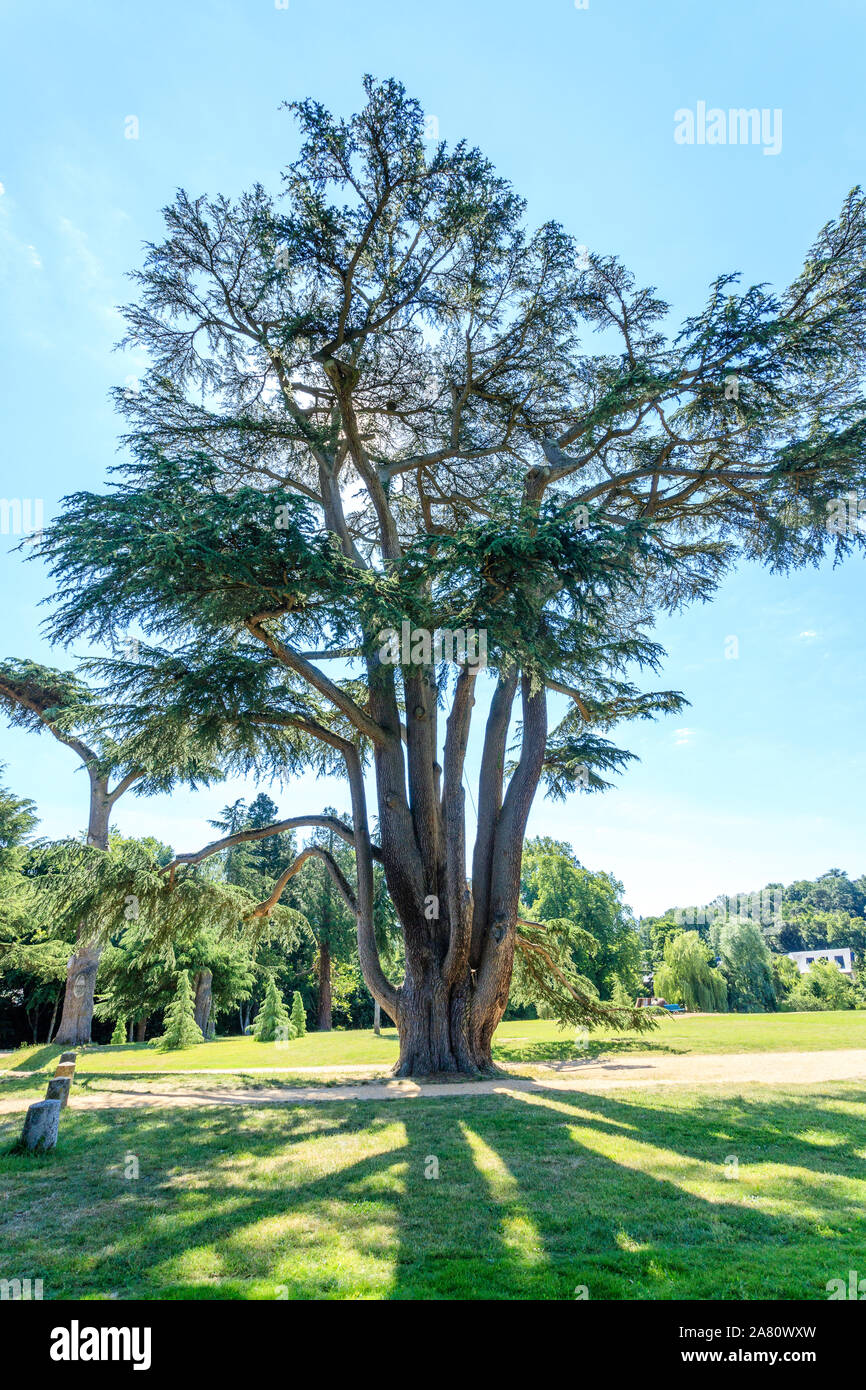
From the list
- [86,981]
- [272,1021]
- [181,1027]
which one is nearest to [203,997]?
[272,1021]

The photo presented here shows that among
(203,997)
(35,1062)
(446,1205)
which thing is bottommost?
(203,997)

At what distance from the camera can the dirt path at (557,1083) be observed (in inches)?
376

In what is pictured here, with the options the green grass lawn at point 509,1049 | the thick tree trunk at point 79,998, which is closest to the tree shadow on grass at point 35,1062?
the green grass lawn at point 509,1049

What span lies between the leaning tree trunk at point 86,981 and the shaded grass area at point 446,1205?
39.8 ft

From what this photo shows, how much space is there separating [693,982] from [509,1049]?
19264 mm

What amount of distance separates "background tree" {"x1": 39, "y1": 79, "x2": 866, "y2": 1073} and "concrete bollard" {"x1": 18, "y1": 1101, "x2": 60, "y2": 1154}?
16.9 ft

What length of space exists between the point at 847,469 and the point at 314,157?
30.5 ft

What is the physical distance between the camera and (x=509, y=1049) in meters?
16.4

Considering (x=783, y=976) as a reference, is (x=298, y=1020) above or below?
above

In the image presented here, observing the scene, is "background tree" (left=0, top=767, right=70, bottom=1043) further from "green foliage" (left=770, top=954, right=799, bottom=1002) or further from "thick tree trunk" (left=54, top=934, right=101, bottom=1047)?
"green foliage" (left=770, top=954, right=799, bottom=1002)

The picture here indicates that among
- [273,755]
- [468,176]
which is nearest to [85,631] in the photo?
[273,755]

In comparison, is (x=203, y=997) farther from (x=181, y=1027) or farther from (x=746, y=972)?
(x=746, y=972)

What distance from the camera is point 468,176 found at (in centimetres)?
1102
